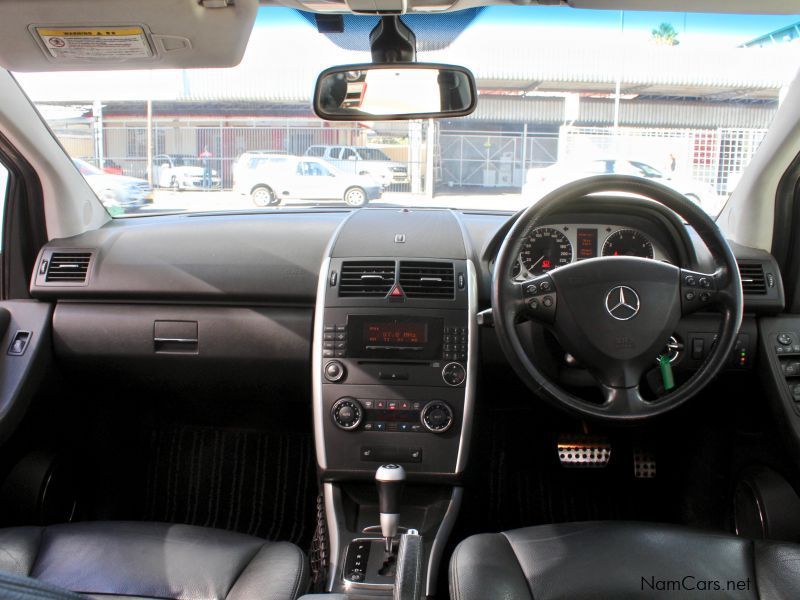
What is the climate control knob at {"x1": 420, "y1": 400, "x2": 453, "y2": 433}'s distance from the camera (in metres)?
2.67

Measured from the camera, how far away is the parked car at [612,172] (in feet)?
7.74

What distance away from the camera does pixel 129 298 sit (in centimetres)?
304

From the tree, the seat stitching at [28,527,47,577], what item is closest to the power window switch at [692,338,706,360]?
the seat stitching at [28,527,47,577]

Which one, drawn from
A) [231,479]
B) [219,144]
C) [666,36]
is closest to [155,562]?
[231,479]

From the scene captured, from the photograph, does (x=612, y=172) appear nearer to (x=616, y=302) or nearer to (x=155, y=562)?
(x=616, y=302)

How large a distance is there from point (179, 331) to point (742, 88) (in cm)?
395

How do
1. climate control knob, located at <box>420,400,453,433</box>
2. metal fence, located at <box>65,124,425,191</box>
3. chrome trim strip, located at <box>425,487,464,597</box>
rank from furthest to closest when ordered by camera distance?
metal fence, located at <box>65,124,425,191</box> → climate control knob, located at <box>420,400,453,433</box> → chrome trim strip, located at <box>425,487,464,597</box>

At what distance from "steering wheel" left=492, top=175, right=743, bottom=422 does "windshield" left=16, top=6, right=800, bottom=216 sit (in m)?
0.25

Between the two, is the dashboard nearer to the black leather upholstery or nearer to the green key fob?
the green key fob

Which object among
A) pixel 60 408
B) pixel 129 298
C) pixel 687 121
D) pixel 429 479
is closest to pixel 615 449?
pixel 429 479

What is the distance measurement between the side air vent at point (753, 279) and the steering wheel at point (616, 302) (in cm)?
63

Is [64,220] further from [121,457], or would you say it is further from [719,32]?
[719,32]

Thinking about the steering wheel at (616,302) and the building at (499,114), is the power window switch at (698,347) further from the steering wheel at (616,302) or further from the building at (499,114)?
the building at (499,114)

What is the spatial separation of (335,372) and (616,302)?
1.02m
